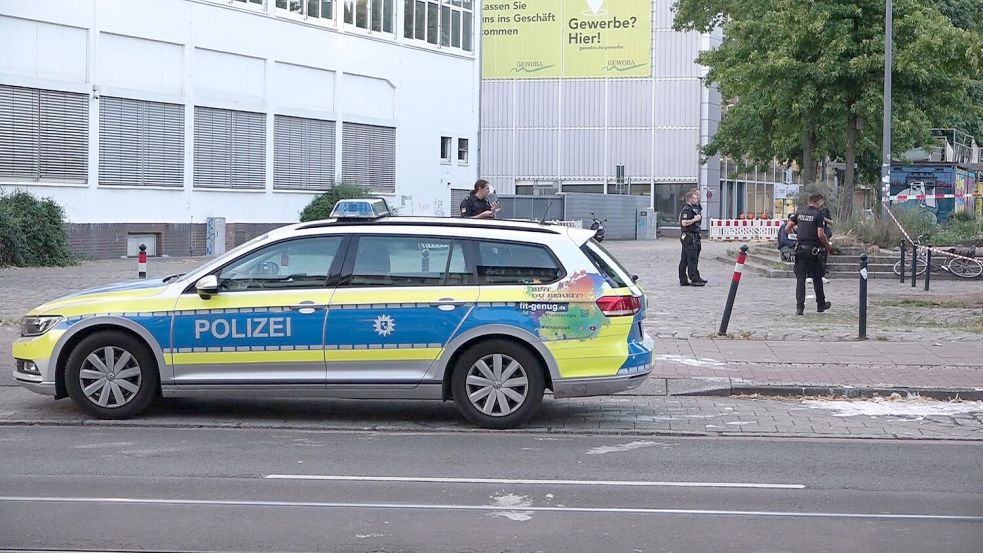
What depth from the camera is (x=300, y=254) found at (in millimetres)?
10383

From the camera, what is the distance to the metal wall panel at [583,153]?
2872 inches

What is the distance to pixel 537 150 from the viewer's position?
7394 centimetres

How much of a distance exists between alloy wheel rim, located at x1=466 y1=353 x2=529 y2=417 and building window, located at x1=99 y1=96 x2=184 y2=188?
2839 centimetres

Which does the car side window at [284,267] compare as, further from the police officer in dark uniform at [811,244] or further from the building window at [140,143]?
the building window at [140,143]

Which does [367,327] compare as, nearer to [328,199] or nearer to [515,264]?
[515,264]

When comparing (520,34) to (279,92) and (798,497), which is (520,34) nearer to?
(279,92)

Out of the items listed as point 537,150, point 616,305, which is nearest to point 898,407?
point 616,305

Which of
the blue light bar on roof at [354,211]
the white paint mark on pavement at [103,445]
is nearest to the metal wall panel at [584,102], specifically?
the blue light bar on roof at [354,211]

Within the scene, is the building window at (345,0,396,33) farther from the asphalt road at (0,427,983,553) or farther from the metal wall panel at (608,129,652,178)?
the asphalt road at (0,427,983,553)

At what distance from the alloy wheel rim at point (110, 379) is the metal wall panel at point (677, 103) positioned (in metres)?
62.4

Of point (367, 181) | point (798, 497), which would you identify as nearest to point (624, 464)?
point (798, 497)

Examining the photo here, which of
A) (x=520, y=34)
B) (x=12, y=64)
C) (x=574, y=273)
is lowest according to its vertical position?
(x=574, y=273)

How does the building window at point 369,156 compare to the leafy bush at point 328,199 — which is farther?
the building window at point 369,156

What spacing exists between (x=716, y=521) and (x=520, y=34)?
67.4m
